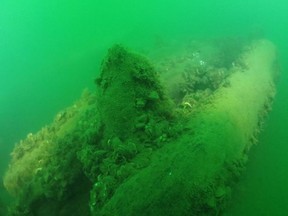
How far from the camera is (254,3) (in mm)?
14094

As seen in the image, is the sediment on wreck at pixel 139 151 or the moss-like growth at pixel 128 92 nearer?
the sediment on wreck at pixel 139 151

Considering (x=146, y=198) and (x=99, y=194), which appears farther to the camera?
(x=99, y=194)

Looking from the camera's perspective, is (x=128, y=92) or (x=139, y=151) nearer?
(x=139, y=151)

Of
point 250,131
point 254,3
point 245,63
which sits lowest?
point 250,131

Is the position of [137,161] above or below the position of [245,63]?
below

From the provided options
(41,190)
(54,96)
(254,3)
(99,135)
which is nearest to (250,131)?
(99,135)

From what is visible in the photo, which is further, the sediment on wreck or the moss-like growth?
the moss-like growth

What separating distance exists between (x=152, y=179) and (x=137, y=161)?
0.41 metres

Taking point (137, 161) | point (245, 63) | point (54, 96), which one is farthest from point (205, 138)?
point (54, 96)

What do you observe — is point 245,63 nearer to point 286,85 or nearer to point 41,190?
point 286,85

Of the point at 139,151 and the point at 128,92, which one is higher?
the point at 128,92

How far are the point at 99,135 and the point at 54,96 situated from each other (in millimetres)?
5245

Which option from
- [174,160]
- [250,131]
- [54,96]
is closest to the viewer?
[174,160]

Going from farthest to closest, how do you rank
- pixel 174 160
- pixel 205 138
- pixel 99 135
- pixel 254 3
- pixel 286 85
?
pixel 254 3
pixel 286 85
pixel 99 135
pixel 205 138
pixel 174 160
